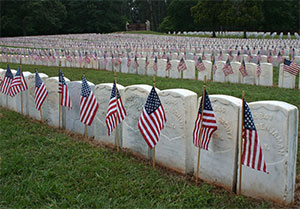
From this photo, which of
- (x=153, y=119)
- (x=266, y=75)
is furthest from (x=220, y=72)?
(x=153, y=119)

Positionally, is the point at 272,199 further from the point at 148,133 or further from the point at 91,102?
the point at 91,102

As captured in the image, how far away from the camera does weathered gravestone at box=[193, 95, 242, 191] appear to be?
4.49 m

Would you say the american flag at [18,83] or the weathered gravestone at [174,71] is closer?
the american flag at [18,83]

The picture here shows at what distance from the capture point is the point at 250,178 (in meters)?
4.34

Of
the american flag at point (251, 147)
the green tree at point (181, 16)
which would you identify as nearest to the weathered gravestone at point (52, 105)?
the american flag at point (251, 147)

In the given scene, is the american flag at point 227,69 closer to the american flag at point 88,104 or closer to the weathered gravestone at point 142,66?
the weathered gravestone at point 142,66

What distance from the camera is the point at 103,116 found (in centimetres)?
661

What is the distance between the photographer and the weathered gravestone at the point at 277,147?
3.94 m

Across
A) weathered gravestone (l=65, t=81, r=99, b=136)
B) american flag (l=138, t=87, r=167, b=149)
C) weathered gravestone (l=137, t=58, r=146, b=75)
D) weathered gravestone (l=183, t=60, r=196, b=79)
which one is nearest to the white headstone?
american flag (l=138, t=87, r=167, b=149)

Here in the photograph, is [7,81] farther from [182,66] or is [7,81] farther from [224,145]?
[182,66]

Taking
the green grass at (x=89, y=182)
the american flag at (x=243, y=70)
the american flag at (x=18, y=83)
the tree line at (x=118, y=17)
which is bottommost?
the green grass at (x=89, y=182)

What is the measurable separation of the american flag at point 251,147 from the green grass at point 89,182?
1.58 feet

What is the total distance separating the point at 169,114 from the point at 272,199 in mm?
1912

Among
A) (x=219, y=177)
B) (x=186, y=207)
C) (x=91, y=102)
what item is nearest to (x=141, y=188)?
(x=186, y=207)
